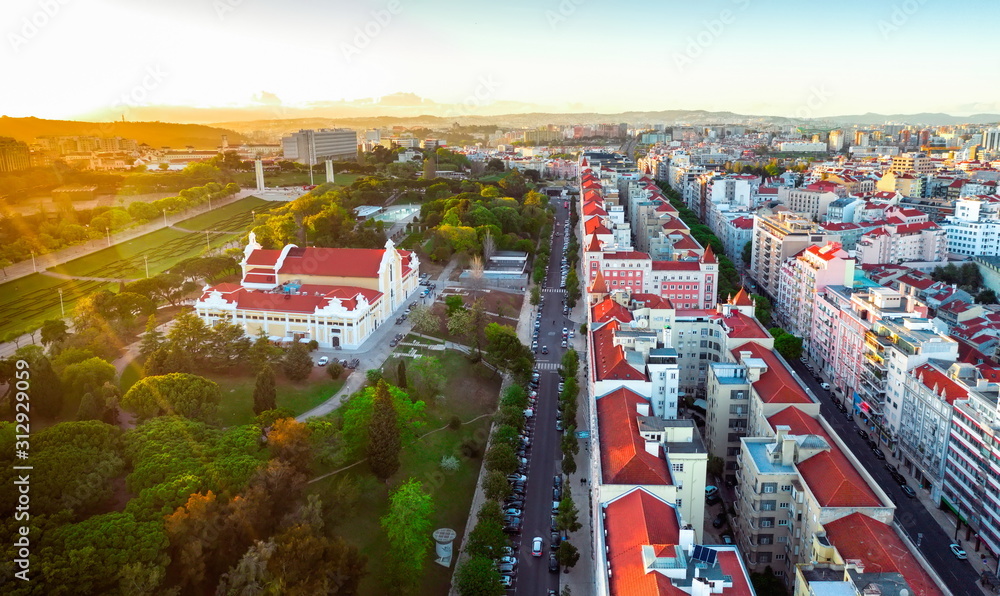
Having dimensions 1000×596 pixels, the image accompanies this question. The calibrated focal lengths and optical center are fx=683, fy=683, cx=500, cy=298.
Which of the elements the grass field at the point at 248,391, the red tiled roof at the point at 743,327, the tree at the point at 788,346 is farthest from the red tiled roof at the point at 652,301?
the grass field at the point at 248,391

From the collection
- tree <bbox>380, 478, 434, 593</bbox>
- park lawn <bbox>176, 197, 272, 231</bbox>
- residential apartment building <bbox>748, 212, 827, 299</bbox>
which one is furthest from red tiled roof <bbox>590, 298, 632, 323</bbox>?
park lawn <bbox>176, 197, 272, 231</bbox>

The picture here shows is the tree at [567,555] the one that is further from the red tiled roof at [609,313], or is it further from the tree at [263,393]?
the tree at [263,393]

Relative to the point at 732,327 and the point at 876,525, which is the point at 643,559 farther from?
the point at 732,327

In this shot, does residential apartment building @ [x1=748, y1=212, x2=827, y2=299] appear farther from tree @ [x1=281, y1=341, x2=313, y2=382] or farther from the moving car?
tree @ [x1=281, y1=341, x2=313, y2=382]

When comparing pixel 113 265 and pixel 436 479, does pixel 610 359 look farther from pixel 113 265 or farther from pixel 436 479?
pixel 113 265

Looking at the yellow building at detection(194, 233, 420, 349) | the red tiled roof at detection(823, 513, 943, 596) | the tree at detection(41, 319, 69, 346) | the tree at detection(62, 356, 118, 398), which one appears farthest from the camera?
the yellow building at detection(194, 233, 420, 349)

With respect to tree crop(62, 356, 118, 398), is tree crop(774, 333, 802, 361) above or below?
below

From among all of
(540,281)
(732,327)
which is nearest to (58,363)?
(732,327)

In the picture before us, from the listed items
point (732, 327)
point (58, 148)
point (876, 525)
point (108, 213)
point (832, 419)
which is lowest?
point (832, 419)
